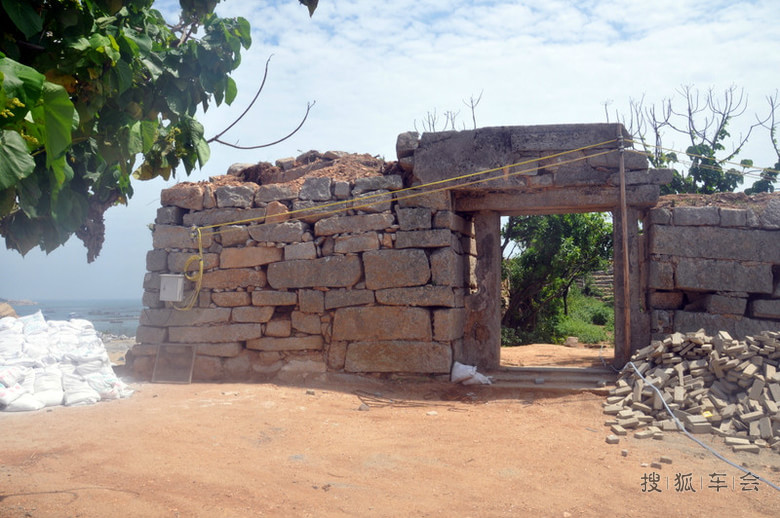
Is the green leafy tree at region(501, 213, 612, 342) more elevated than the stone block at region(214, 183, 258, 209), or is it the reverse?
the stone block at region(214, 183, 258, 209)

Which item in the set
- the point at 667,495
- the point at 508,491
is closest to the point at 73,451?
the point at 508,491

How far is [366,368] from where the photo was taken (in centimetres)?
675

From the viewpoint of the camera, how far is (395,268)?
6707mm

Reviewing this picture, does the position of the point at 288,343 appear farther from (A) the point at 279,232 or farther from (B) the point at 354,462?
(B) the point at 354,462

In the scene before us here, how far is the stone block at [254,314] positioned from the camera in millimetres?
7156

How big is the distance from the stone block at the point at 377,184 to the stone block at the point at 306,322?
1.58 metres

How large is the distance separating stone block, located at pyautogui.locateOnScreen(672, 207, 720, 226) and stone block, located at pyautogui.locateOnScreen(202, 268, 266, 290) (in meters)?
4.90

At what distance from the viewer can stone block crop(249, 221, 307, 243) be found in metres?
7.11

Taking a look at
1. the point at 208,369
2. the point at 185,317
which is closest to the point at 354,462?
the point at 208,369

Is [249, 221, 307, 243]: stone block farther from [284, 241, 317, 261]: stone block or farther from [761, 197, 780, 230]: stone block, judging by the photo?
[761, 197, 780, 230]: stone block

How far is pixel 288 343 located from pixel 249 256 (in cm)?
119

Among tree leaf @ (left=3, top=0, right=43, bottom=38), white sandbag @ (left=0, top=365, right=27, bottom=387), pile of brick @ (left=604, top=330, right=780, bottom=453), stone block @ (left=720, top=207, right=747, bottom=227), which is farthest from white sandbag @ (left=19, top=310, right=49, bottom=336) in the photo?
stone block @ (left=720, top=207, right=747, bottom=227)

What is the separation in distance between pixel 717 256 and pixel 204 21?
18.9ft

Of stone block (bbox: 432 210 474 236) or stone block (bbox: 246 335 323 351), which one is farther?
stone block (bbox: 246 335 323 351)
